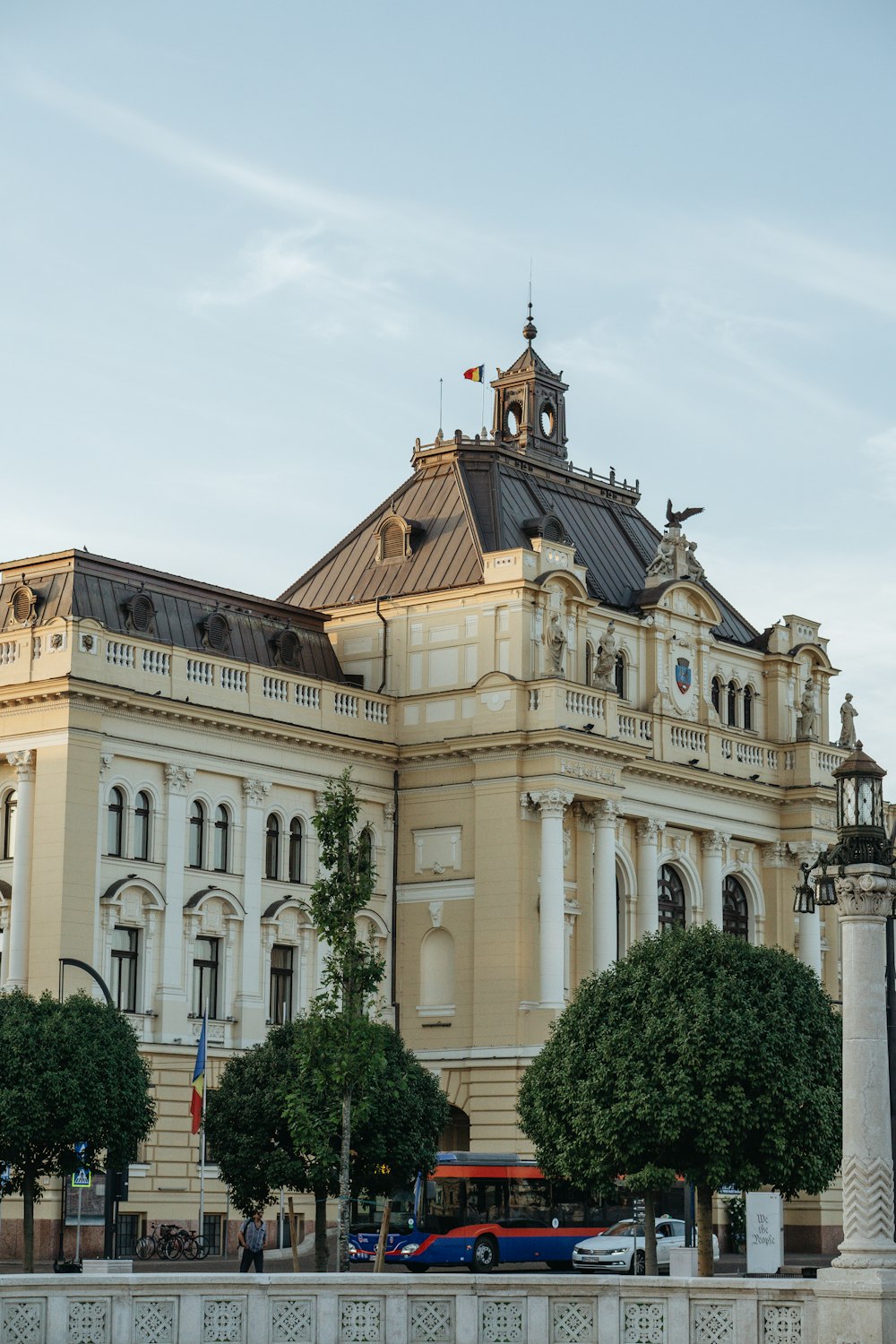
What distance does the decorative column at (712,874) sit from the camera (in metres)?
76.1

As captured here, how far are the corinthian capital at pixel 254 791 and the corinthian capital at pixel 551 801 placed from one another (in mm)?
8016

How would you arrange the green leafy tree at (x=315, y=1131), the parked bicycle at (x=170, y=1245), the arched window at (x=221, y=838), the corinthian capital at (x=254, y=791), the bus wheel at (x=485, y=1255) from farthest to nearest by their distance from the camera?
the corinthian capital at (x=254, y=791) → the arched window at (x=221, y=838) → the parked bicycle at (x=170, y=1245) → the bus wheel at (x=485, y=1255) → the green leafy tree at (x=315, y=1131)

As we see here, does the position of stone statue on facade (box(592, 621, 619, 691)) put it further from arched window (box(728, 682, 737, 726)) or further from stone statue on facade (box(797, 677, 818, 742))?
stone statue on facade (box(797, 677, 818, 742))

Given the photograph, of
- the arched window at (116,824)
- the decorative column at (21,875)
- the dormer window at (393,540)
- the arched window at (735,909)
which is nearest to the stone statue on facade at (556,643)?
the dormer window at (393,540)

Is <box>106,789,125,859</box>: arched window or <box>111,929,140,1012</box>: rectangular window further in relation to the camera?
<box>106,789,125,859</box>: arched window

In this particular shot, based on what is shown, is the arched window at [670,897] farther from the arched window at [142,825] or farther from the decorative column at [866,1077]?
the decorative column at [866,1077]

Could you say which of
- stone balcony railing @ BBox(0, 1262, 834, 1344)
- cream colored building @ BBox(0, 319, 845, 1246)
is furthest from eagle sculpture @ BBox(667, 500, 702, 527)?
stone balcony railing @ BBox(0, 1262, 834, 1344)

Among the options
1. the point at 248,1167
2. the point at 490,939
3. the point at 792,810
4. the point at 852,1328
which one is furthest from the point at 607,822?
the point at 852,1328

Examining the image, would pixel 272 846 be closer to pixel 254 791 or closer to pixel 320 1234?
pixel 254 791

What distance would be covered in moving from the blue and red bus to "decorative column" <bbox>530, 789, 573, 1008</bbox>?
6215 millimetres

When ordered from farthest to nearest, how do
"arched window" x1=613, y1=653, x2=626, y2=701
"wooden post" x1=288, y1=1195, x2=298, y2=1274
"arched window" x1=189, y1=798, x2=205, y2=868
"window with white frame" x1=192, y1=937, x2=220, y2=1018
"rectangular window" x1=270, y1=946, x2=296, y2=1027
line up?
"arched window" x1=613, y1=653, x2=626, y2=701, "rectangular window" x1=270, y1=946, x2=296, y2=1027, "arched window" x1=189, y1=798, x2=205, y2=868, "window with white frame" x1=192, y1=937, x2=220, y2=1018, "wooden post" x1=288, y1=1195, x2=298, y2=1274

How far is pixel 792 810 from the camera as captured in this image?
7981cm

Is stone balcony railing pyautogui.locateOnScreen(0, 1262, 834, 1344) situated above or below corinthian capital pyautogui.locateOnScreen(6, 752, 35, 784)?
below

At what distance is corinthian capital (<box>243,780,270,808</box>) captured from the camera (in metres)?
65.7
